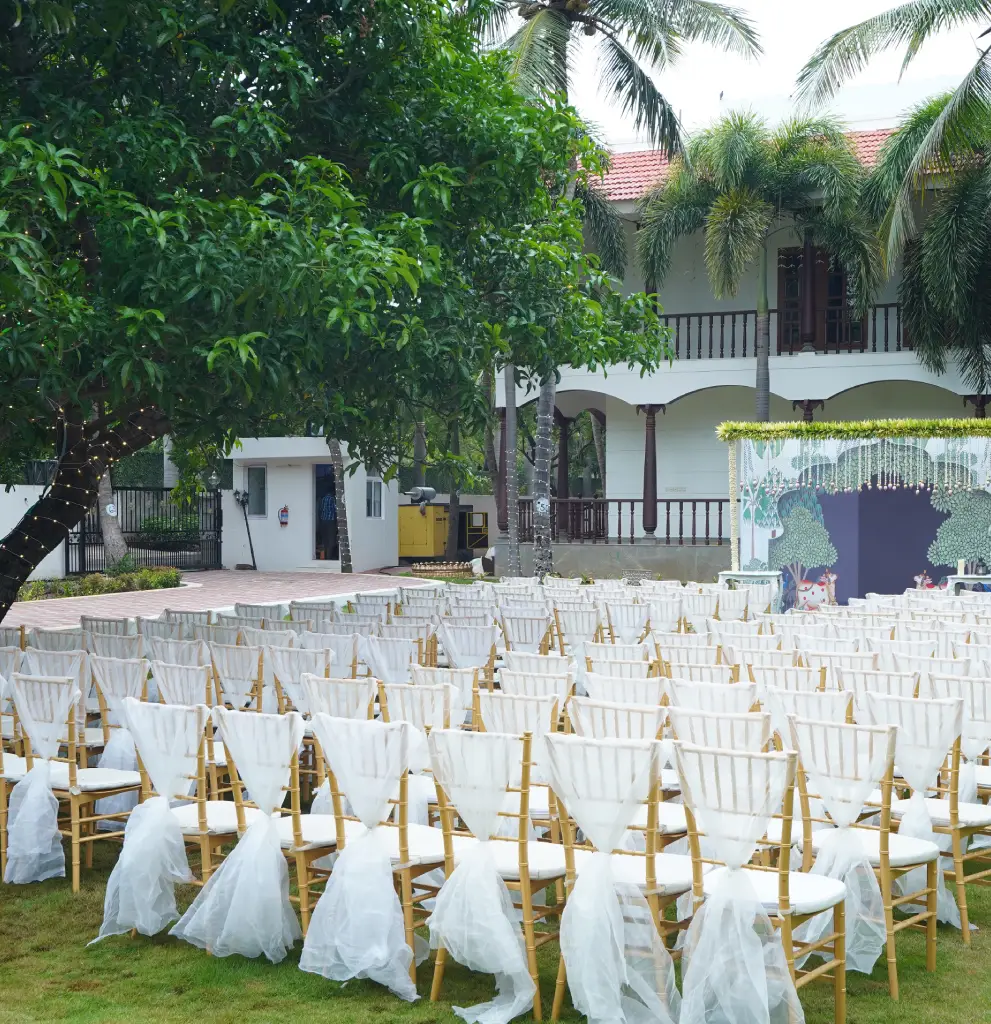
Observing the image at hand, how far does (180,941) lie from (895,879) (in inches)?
107

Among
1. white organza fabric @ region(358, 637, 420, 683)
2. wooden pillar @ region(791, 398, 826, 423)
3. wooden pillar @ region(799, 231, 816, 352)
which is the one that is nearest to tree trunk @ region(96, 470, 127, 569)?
wooden pillar @ region(791, 398, 826, 423)

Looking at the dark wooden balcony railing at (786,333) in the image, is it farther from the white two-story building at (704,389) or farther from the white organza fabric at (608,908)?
the white organza fabric at (608,908)

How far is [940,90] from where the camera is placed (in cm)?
2636

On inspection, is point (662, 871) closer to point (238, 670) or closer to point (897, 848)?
point (897, 848)

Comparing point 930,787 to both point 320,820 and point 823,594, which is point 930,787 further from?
point 823,594

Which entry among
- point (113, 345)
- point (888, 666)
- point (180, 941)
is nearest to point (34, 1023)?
point (180, 941)

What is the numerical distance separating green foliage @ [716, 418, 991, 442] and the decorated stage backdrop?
3 cm

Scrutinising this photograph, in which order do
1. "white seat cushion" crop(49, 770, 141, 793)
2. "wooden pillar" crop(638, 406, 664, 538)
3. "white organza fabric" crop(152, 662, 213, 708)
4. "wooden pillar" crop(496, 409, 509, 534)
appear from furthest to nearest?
"wooden pillar" crop(496, 409, 509, 534)
"wooden pillar" crop(638, 406, 664, 538)
"white organza fabric" crop(152, 662, 213, 708)
"white seat cushion" crop(49, 770, 141, 793)

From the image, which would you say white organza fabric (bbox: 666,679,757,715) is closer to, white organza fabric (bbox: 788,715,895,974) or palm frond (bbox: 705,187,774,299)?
white organza fabric (bbox: 788,715,895,974)

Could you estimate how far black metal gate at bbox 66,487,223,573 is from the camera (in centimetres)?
2781

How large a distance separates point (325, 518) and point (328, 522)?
0.12m

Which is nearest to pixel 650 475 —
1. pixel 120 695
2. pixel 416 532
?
pixel 416 532

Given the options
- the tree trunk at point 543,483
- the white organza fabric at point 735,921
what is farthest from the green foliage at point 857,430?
the white organza fabric at point 735,921

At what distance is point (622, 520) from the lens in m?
24.3
